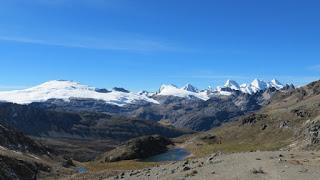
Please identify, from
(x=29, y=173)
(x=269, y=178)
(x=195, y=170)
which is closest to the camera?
(x=269, y=178)

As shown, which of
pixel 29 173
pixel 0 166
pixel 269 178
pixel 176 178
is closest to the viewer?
pixel 269 178

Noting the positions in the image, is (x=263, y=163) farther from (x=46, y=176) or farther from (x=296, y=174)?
(x=46, y=176)

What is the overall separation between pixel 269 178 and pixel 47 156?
111283 mm

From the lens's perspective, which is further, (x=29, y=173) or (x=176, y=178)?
(x=29, y=173)

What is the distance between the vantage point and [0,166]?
303 ft

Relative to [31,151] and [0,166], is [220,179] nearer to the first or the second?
[0,166]

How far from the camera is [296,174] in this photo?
169ft

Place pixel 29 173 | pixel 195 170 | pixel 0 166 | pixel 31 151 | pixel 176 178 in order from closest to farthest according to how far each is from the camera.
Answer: pixel 176 178 → pixel 195 170 → pixel 0 166 → pixel 29 173 → pixel 31 151

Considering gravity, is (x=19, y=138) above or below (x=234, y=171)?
above

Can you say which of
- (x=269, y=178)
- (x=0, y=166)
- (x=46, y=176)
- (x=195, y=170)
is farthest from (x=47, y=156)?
(x=269, y=178)

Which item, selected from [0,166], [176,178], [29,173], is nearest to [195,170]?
[176,178]

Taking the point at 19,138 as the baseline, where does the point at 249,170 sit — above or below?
below

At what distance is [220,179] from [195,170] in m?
9.28

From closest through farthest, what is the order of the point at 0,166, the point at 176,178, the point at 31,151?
1. the point at 176,178
2. the point at 0,166
3. the point at 31,151
